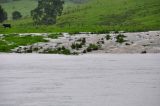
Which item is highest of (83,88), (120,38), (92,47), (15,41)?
(120,38)

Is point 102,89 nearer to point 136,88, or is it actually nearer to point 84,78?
point 136,88

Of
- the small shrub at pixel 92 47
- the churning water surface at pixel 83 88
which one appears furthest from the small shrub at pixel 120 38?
the churning water surface at pixel 83 88

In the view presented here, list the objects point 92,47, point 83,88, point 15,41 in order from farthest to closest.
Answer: point 15,41, point 92,47, point 83,88

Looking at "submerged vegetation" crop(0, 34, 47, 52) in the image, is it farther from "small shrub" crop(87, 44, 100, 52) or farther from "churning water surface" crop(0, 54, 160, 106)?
"churning water surface" crop(0, 54, 160, 106)

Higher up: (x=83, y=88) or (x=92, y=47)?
(x=83, y=88)

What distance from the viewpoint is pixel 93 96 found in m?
30.9

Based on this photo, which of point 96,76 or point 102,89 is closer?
point 102,89

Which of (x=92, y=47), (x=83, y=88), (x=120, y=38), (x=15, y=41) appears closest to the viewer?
(x=83, y=88)

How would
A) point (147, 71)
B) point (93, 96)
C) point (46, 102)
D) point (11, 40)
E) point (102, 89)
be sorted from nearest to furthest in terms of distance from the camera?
point (46, 102) → point (93, 96) → point (102, 89) → point (147, 71) → point (11, 40)

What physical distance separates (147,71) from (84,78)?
25.9 feet

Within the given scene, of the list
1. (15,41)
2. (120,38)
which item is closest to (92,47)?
(120,38)

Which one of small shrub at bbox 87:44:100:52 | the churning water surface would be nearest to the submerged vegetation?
small shrub at bbox 87:44:100:52

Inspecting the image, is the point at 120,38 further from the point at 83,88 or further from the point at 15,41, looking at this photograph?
the point at 83,88

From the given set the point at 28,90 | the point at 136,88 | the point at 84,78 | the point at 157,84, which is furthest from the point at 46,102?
the point at 84,78
